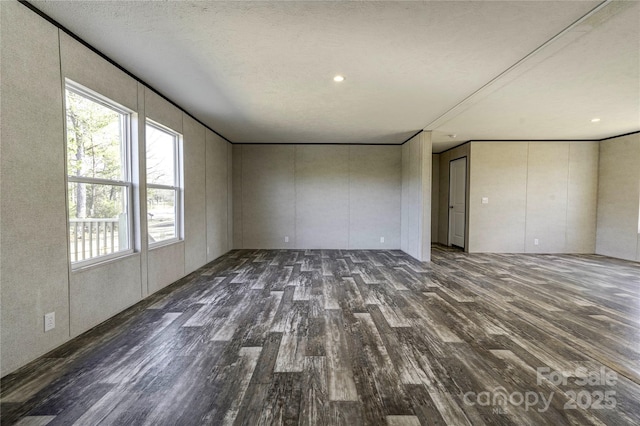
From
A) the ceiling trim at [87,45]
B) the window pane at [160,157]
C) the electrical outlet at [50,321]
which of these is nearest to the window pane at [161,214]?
the window pane at [160,157]

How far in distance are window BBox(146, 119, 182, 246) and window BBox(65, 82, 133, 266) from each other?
40 centimetres

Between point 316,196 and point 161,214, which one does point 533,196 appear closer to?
point 316,196

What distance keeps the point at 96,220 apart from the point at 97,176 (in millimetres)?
442

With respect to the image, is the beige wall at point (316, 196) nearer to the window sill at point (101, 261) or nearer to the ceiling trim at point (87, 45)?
the ceiling trim at point (87, 45)

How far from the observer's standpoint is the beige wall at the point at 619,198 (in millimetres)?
5418

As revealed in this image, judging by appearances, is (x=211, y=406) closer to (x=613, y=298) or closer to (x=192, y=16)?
(x=192, y=16)

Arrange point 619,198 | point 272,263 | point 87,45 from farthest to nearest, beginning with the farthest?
point 619,198 → point 272,263 → point 87,45

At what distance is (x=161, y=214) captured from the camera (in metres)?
3.82

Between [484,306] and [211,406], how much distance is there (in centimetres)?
296

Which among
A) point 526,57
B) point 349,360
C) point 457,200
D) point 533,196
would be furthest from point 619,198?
point 349,360

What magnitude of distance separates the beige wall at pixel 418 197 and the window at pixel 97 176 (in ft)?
15.8

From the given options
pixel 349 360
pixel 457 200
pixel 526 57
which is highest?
pixel 526 57

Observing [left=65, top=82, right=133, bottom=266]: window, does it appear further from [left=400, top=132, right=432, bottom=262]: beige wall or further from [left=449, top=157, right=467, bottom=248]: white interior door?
[left=449, top=157, right=467, bottom=248]: white interior door

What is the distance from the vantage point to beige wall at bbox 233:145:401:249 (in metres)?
6.69
